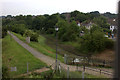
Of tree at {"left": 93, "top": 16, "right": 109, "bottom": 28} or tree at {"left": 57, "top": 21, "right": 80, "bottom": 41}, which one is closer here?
tree at {"left": 57, "top": 21, "right": 80, "bottom": 41}

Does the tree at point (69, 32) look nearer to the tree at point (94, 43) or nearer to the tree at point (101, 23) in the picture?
the tree at point (94, 43)

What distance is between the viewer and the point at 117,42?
78cm

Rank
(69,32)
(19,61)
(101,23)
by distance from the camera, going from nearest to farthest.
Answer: (19,61) < (69,32) < (101,23)

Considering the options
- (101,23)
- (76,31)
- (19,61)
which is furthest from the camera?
(101,23)

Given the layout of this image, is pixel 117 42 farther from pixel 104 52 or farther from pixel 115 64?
pixel 104 52

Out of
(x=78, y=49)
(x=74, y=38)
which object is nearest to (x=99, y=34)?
(x=78, y=49)

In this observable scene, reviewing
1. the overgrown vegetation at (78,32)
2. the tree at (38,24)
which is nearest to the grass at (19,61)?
the overgrown vegetation at (78,32)

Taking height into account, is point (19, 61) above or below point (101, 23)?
below

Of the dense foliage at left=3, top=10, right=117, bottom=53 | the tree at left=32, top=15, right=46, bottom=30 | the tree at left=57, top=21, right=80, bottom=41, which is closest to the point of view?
the dense foliage at left=3, top=10, right=117, bottom=53

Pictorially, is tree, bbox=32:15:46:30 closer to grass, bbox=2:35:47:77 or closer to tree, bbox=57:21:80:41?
tree, bbox=57:21:80:41

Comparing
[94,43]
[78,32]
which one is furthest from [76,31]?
[94,43]

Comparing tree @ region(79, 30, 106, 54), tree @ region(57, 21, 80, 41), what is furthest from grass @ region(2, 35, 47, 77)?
tree @ region(57, 21, 80, 41)

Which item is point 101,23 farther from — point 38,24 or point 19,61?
point 19,61

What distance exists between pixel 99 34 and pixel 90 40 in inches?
50.1
